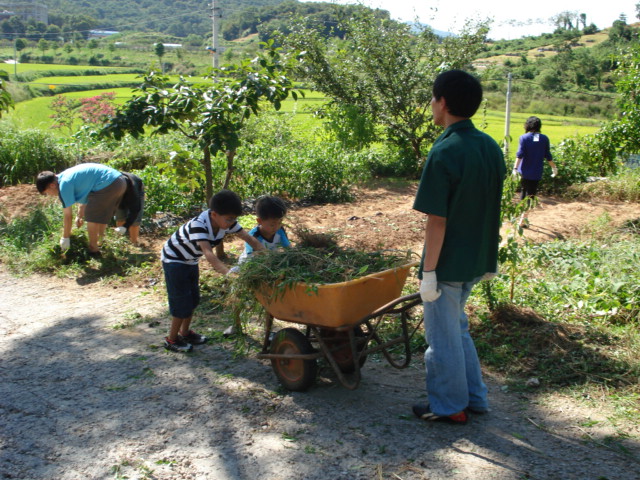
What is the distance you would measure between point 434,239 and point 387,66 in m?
9.28

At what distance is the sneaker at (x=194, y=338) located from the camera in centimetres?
470

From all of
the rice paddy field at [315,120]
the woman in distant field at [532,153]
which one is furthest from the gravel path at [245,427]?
the rice paddy field at [315,120]

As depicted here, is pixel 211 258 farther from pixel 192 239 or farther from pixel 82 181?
pixel 82 181

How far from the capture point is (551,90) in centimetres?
2153

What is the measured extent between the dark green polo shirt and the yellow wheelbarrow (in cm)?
36

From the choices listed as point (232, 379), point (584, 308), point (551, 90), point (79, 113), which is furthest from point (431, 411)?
point (551, 90)

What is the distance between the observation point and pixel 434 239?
3.05m

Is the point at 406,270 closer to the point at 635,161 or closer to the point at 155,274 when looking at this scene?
the point at 155,274

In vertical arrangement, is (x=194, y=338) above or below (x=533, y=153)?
below

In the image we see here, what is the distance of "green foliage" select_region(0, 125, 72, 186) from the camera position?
985 centimetres

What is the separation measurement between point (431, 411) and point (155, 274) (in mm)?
3988

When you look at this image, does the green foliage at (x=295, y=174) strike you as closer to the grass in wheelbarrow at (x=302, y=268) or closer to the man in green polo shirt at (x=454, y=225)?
the grass in wheelbarrow at (x=302, y=268)

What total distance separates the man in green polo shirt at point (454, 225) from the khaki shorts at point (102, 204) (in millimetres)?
4556

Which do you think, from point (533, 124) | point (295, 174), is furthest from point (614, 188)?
point (295, 174)
